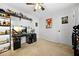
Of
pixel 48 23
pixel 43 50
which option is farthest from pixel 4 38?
pixel 48 23

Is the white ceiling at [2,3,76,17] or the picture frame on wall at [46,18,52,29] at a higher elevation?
the white ceiling at [2,3,76,17]

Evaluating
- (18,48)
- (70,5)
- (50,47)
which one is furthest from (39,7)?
(18,48)

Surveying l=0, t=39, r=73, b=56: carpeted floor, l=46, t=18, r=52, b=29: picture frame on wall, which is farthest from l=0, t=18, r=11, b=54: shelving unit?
l=46, t=18, r=52, b=29: picture frame on wall

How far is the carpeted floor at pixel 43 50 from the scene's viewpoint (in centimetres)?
160

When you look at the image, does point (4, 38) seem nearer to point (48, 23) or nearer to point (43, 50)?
point (43, 50)

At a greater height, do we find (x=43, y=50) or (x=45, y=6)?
(x=45, y=6)

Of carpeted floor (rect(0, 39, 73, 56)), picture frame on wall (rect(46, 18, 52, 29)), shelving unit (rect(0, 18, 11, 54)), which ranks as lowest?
carpeted floor (rect(0, 39, 73, 56))

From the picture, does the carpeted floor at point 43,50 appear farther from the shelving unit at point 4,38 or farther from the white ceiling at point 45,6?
the white ceiling at point 45,6

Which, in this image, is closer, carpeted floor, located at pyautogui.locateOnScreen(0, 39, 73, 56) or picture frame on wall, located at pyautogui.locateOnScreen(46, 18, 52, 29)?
carpeted floor, located at pyautogui.locateOnScreen(0, 39, 73, 56)

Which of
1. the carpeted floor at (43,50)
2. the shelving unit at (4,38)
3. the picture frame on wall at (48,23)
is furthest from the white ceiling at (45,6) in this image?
the carpeted floor at (43,50)

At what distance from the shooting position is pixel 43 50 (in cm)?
174

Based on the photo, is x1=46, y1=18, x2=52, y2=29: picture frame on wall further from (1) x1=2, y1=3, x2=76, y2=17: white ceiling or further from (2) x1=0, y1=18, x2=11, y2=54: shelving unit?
(2) x1=0, y1=18, x2=11, y2=54: shelving unit

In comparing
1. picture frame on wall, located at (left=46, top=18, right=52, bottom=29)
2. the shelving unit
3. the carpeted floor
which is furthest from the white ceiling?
the carpeted floor

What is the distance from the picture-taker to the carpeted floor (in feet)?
5.24
